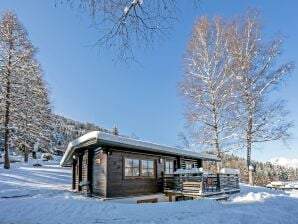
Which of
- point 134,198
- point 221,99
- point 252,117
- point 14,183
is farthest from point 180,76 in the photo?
point 14,183

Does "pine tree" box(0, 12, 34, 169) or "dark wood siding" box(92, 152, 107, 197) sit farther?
"pine tree" box(0, 12, 34, 169)

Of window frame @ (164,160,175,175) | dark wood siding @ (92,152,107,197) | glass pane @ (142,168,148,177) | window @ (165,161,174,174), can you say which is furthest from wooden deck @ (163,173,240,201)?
dark wood siding @ (92,152,107,197)

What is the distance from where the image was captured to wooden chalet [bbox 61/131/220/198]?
1178 cm

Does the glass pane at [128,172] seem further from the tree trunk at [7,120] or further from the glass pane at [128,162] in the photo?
the tree trunk at [7,120]

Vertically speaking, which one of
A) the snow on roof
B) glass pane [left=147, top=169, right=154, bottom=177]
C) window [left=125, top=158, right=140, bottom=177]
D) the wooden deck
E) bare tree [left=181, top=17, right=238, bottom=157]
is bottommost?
the wooden deck

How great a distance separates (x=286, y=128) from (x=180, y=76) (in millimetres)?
7621

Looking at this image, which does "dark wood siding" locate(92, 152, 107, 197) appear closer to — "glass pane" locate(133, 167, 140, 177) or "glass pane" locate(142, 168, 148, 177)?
"glass pane" locate(133, 167, 140, 177)

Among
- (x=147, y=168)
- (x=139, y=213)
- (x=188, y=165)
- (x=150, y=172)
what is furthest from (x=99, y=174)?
(x=188, y=165)

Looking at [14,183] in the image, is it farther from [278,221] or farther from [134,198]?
[278,221]

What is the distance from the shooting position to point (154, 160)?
14.5m

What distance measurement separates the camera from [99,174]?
12.5 m

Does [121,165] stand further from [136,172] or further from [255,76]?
[255,76]

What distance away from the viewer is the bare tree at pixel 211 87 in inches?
679

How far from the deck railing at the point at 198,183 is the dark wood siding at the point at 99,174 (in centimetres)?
385
